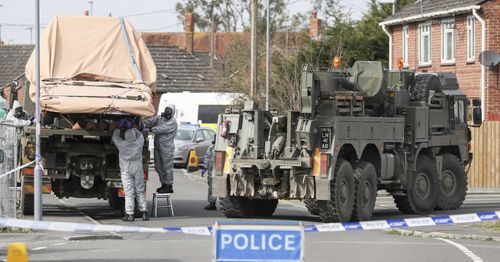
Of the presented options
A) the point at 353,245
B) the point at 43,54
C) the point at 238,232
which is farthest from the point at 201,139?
the point at 238,232

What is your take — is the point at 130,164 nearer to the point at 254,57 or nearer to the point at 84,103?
the point at 84,103

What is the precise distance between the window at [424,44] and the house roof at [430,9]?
0.44m

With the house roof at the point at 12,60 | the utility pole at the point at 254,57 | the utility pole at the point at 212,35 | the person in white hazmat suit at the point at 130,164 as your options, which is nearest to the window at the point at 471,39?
the utility pole at the point at 254,57

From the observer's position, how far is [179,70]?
74500mm

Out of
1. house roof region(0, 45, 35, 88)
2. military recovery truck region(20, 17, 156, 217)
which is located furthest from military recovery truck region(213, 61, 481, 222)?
house roof region(0, 45, 35, 88)

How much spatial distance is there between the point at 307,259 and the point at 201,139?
30289 millimetres

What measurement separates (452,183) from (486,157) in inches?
424

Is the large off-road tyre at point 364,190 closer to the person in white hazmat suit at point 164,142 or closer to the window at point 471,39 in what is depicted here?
the person in white hazmat suit at point 164,142

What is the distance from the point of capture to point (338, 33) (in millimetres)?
51094

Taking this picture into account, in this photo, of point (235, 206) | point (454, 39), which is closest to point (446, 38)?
point (454, 39)

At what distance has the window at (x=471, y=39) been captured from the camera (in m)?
42.5

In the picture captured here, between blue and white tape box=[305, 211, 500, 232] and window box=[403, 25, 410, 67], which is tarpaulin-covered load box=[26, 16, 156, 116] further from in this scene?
window box=[403, 25, 410, 67]

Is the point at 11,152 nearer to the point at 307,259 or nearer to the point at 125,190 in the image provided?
the point at 125,190

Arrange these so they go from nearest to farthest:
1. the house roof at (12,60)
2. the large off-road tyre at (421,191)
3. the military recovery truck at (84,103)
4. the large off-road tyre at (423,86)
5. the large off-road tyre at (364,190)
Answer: the military recovery truck at (84,103) → the large off-road tyre at (364,190) → the large off-road tyre at (421,191) → the large off-road tyre at (423,86) → the house roof at (12,60)
